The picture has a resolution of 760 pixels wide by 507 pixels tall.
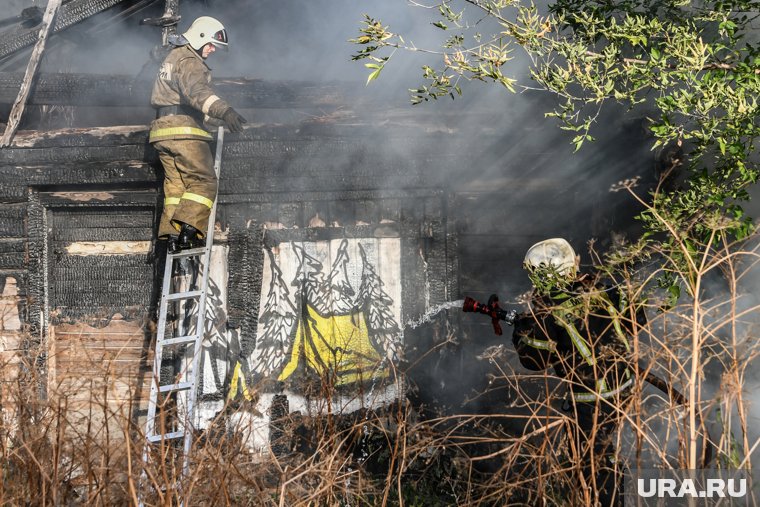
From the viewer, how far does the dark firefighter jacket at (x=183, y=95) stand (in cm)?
582

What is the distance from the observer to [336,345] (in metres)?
6.46

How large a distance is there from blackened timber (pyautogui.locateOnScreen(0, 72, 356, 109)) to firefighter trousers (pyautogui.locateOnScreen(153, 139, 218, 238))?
98cm

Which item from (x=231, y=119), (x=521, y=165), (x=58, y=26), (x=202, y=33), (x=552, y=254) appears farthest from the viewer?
(x=58, y=26)

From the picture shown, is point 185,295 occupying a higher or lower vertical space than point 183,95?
lower

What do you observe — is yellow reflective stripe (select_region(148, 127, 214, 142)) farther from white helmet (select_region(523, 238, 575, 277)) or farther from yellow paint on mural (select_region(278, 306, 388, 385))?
white helmet (select_region(523, 238, 575, 277))

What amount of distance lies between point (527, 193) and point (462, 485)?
269 centimetres

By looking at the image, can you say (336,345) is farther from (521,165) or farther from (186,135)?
(521,165)

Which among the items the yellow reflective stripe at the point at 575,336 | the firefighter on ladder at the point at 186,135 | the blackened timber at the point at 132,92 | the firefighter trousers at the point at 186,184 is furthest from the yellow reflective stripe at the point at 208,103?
the yellow reflective stripe at the point at 575,336

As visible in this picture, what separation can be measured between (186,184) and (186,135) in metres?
0.41

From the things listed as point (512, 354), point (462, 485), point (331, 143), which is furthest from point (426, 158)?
point (462, 485)

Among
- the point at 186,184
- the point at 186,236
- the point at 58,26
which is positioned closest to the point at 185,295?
the point at 186,236

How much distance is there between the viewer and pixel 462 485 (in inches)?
233

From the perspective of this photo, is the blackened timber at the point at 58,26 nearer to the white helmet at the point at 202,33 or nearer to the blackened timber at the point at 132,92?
the blackened timber at the point at 132,92

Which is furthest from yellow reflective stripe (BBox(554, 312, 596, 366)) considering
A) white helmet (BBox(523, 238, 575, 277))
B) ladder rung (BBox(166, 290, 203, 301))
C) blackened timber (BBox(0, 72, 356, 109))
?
blackened timber (BBox(0, 72, 356, 109))
